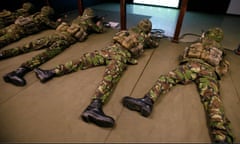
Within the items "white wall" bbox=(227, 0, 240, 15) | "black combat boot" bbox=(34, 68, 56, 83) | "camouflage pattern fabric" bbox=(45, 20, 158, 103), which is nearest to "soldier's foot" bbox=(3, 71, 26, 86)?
"black combat boot" bbox=(34, 68, 56, 83)

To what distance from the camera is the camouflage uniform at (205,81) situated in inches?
49.8

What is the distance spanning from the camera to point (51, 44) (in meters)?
2.30

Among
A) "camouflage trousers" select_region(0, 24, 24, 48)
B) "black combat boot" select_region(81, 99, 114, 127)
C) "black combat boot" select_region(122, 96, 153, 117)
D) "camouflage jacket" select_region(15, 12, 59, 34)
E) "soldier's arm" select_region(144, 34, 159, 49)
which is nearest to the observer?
"black combat boot" select_region(81, 99, 114, 127)

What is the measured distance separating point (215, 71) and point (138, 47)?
2.98ft

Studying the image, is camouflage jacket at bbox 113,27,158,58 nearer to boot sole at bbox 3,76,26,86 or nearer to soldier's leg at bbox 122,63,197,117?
soldier's leg at bbox 122,63,197,117

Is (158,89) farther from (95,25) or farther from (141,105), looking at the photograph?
(95,25)

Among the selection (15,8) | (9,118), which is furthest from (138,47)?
(15,8)

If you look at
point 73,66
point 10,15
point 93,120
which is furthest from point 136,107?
point 10,15

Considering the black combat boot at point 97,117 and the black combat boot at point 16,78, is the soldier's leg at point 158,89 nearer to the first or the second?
the black combat boot at point 97,117

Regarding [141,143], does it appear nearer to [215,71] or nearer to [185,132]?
[185,132]

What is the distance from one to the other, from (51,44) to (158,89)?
1.65 meters

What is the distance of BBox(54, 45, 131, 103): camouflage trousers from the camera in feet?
5.48

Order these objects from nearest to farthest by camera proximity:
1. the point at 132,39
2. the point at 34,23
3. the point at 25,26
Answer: the point at 132,39 < the point at 25,26 < the point at 34,23

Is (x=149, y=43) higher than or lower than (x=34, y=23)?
lower
